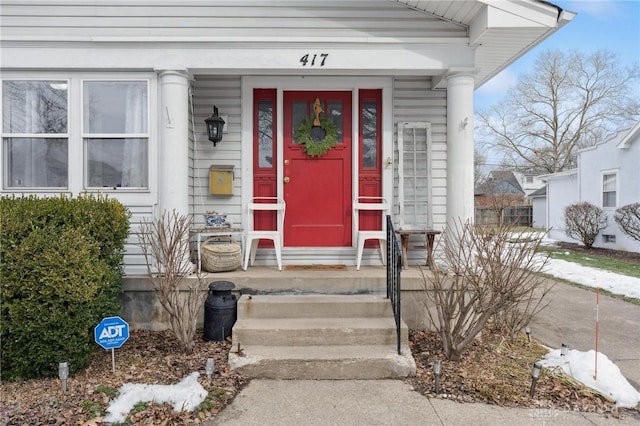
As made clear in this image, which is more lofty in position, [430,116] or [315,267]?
[430,116]

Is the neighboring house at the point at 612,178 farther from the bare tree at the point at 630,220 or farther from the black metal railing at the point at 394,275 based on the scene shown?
the black metal railing at the point at 394,275

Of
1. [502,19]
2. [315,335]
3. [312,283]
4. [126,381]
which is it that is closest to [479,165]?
[502,19]

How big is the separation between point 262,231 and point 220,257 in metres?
0.61

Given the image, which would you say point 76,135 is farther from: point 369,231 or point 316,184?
point 369,231

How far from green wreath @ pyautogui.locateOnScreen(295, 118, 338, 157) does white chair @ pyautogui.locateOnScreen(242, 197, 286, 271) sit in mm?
722

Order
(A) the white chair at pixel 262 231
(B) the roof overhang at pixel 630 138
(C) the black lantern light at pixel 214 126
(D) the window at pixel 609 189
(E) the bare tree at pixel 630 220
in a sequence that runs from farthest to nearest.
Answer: (D) the window at pixel 609 189, (B) the roof overhang at pixel 630 138, (E) the bare tree at pixel 630 220, (C) the black lantern light at pixel 214 126, (A) the white chair at pixel 262 231

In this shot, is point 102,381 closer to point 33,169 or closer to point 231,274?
point 231,274

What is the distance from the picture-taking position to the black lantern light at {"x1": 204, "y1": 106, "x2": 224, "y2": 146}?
506cm

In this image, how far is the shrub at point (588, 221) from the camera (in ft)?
41.9

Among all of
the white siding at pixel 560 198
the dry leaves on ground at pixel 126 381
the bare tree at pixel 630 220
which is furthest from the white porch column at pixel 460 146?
the white siding at pixel 560 198

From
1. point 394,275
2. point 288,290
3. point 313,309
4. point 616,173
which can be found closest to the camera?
point 394,275

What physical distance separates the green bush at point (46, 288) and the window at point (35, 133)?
1.28 m

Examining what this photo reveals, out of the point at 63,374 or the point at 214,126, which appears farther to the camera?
the point at 214,126

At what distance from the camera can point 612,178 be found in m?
12.9
